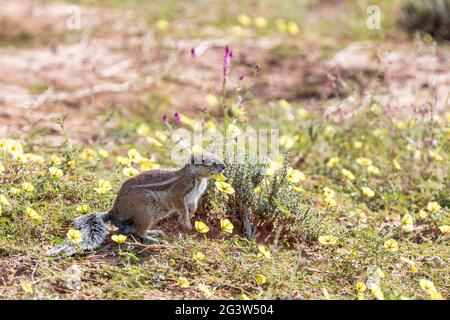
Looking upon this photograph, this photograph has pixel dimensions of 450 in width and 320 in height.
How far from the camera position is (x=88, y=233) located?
480cm

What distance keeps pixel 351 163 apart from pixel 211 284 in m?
2.75

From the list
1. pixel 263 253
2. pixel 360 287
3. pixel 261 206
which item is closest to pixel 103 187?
pixel 261 206

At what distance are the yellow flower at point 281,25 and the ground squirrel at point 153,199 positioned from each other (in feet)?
18.4

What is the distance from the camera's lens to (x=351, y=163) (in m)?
6.98

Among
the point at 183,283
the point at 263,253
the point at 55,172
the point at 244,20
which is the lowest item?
the point at 183,283

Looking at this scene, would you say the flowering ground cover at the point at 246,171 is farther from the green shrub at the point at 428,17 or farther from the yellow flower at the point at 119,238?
the green shrub at the point at 428,17

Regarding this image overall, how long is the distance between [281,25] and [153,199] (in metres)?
5.88

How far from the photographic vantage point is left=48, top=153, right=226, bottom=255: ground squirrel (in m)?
4.89

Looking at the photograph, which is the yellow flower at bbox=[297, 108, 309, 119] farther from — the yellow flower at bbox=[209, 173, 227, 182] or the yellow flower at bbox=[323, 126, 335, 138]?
the yellow flower at bbox=[209, 173, 227, 182]

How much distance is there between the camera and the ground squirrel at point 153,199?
16.0 ft

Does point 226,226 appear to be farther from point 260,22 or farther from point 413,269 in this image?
point 260,22

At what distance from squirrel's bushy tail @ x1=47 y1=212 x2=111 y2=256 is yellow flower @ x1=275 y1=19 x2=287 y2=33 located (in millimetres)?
5978

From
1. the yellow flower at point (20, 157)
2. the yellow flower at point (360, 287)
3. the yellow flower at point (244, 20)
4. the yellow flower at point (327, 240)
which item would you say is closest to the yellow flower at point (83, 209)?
the yellow flower at point (20, 157)

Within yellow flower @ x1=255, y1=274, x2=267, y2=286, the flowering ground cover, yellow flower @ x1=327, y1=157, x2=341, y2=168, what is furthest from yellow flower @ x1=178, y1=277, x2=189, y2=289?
yellow flower @ x1=327, y1=157, x2=341, y2=168
